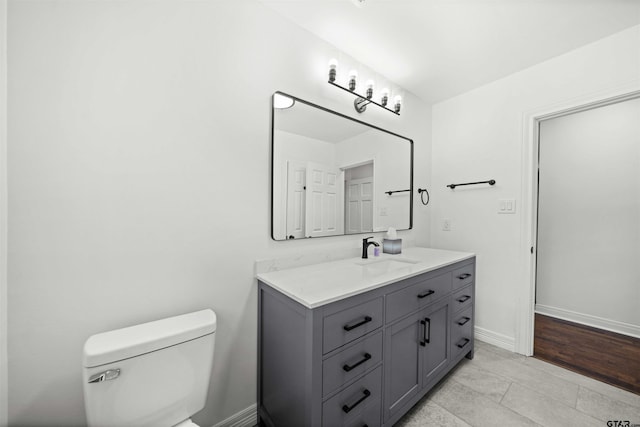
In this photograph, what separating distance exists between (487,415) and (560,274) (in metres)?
2.23

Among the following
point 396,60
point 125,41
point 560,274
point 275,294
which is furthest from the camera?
point 560,274

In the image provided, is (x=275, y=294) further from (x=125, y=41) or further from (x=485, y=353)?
(x=485, y=353)

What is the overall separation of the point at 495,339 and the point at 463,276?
896 millimetres

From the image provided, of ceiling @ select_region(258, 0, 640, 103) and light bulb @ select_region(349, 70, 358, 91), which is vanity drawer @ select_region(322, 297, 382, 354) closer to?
light bulb @ select_region(349, 70, 358, 91)

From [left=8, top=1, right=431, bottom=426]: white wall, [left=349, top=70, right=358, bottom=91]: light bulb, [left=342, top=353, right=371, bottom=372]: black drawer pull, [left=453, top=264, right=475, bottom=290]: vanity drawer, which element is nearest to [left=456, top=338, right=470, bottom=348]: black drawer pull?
[left=453, top=264, right=475, bottom=290]: vanity drawer

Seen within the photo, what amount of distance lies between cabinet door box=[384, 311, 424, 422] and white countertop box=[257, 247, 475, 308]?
0.26 m

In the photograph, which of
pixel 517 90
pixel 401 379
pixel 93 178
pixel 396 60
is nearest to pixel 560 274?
pixel 517 90

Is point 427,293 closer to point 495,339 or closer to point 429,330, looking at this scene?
point 429,330

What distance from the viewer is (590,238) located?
8.61 ft

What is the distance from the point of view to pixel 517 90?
7.01 feet

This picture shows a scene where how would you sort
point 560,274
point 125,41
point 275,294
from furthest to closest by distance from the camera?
point 560,274 < point 275,294 < point 125,41

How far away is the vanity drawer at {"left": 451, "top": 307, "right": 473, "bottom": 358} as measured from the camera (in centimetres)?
179

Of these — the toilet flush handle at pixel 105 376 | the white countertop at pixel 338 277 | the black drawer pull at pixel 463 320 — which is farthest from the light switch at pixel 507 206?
the toilet flush handle at pixel 105 376

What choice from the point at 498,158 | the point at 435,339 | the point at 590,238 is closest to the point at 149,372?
the point at 435,339
